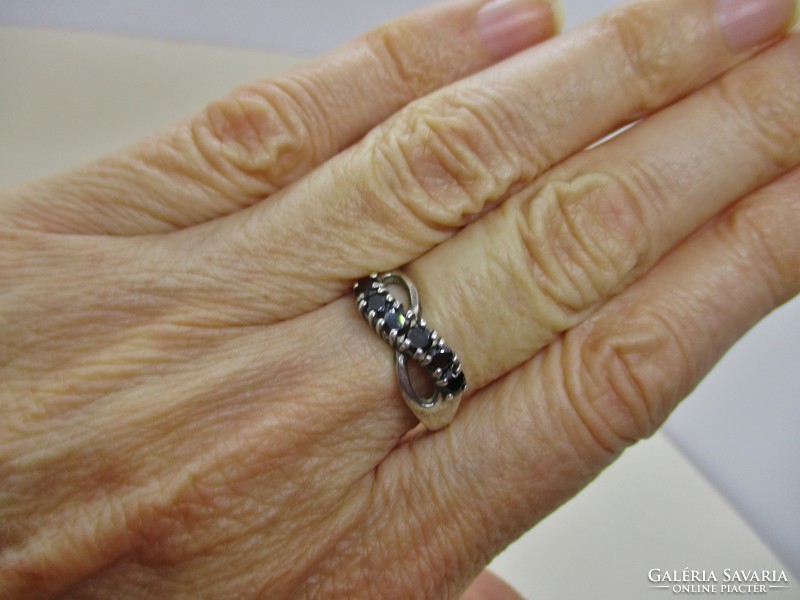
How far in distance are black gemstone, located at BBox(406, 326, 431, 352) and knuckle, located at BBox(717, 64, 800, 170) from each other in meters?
0.39

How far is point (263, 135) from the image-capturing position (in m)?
0.72

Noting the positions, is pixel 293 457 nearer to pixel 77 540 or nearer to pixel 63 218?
pixel 77 540

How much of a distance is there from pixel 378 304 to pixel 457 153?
0.18 m

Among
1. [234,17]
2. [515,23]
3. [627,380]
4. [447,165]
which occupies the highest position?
[234,17]

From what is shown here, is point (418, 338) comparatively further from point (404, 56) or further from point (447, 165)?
point (404, 56)

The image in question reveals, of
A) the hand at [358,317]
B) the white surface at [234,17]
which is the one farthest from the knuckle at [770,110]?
Result: the white surface at [234,17]

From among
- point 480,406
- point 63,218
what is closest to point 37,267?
point 63,218

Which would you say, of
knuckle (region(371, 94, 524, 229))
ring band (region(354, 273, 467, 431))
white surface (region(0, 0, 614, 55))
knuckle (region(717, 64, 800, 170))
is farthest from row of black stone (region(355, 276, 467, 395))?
white surface (region(0, 0, 614, 55))

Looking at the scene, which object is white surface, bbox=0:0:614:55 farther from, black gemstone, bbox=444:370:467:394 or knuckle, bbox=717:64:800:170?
black gemstone, bbox=444:370:467:394

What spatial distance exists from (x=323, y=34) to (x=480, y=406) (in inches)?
36.7

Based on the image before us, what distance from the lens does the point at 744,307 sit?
661 mm

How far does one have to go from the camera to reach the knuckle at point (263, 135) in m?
0.71

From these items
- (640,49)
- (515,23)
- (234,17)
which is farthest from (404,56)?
(234,17)

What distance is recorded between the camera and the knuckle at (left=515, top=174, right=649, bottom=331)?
2.17 ft
